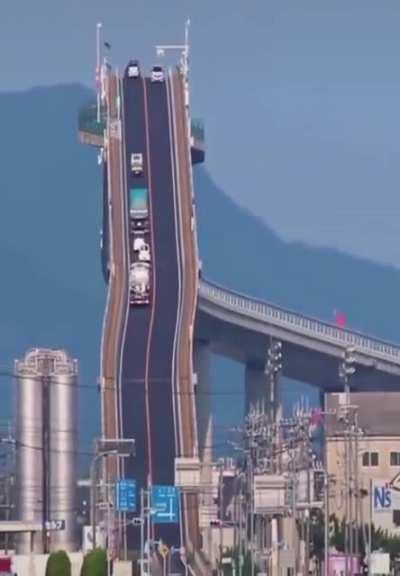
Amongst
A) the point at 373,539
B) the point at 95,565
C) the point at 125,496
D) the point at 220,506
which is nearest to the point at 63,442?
the point at 220,506

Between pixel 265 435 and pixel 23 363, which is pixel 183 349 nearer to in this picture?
pixel 265 435

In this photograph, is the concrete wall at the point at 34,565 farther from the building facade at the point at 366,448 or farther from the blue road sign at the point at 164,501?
the building facade at the point at 366,448

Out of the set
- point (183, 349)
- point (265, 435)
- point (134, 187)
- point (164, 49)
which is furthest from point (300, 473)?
point (164, 49)

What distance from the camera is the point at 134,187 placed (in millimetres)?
73312

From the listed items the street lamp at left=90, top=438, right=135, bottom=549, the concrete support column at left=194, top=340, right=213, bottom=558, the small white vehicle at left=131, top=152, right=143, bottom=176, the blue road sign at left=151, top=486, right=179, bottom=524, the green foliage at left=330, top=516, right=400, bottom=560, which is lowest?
the green foliage at left=330, top=516, right=400, bottom=560

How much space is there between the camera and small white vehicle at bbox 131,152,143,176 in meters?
73.4

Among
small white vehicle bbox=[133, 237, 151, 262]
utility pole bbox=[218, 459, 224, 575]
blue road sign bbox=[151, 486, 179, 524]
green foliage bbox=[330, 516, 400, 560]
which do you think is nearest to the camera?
blue road sign bbox=[151, 486, 179, 524]

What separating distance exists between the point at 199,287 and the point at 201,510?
28.0ft

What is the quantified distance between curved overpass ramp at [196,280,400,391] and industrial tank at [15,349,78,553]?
5861mm

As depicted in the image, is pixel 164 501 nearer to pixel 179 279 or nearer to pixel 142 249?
pixel 179 279

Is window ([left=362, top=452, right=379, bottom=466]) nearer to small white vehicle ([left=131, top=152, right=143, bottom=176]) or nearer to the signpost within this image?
the signpost

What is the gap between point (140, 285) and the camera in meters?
71.8

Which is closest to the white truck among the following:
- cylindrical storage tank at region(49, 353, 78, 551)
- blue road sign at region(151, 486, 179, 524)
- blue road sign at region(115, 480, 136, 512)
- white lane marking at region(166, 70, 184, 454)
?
white lane marking at region(166, 70, 184, 454)

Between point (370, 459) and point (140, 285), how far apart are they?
562 inches
